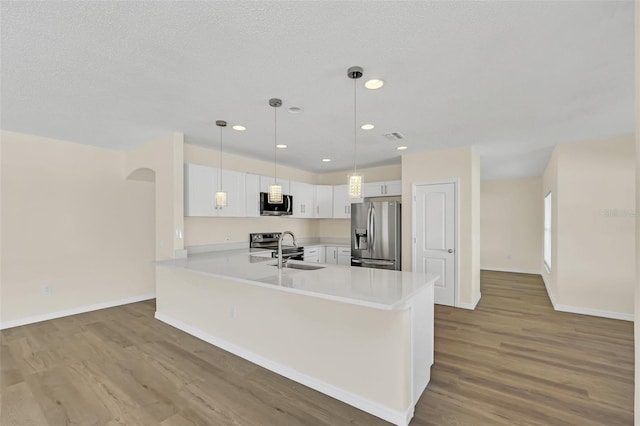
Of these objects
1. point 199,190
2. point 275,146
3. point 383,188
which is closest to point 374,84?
point 275,146

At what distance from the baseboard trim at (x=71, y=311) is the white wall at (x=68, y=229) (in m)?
0.03

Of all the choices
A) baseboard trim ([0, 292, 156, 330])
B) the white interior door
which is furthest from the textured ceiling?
baseboard trim ([0, 292, 156, 330])

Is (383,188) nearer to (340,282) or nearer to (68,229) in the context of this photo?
(340,282)

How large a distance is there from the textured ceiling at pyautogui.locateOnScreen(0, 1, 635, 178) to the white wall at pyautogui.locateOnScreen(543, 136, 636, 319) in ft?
1.71

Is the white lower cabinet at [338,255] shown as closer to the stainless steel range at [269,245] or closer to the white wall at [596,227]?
the stainless steel range at [269,245]

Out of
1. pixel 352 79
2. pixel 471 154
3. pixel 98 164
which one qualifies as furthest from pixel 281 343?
pixel 98 164

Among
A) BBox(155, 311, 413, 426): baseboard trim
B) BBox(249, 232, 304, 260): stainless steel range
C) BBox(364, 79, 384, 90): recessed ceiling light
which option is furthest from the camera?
BBox(249, 232, 304, 260): stainless steel range

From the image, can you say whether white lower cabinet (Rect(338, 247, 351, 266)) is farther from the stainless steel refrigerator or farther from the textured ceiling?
the textured ceiling

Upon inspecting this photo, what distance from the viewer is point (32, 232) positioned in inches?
153

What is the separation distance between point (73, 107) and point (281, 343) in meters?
3.09

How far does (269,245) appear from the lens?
5.49 meters

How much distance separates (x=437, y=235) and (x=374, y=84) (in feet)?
9.86

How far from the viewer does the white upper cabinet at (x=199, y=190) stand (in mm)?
4004

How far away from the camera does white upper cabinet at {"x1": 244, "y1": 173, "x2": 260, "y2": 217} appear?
4.79m
